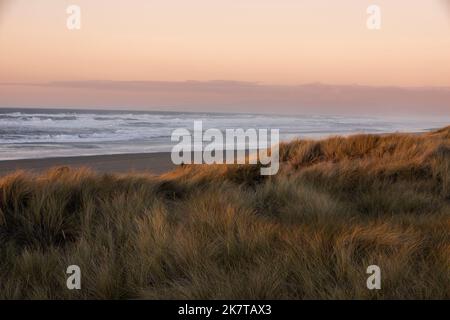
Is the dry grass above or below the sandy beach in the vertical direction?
above

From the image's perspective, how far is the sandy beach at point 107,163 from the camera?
12.6 m

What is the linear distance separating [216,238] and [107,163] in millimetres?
10851

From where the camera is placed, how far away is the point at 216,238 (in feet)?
12.6

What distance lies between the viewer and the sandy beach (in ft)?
41.3

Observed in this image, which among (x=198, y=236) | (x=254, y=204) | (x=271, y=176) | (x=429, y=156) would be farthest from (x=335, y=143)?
(x=198, y=236)

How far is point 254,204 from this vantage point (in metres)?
5.31

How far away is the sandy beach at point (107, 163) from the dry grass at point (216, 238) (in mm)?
6866

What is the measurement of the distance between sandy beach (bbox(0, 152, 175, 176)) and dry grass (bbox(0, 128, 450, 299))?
6.87 m

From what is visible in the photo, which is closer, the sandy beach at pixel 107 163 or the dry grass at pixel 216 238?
the dry grass at pixel 216 238

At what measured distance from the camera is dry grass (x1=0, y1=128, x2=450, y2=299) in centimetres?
320

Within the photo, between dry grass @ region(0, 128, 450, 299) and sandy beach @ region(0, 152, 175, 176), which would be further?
sandy beach @ region(0, 152, 175, 176)

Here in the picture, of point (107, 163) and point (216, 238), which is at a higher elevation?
point (216, 238)

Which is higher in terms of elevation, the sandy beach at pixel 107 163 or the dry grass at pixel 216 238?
the dry grass at pixel 216 238

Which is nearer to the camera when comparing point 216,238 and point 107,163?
point 216,238
